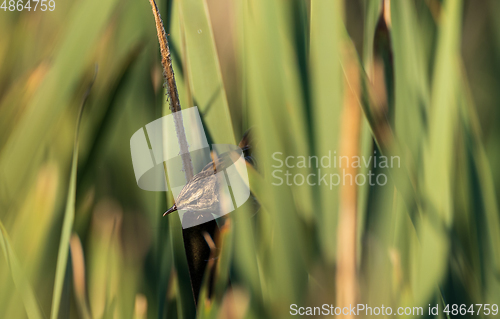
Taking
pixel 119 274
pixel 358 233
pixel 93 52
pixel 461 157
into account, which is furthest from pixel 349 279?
pixel 93 52

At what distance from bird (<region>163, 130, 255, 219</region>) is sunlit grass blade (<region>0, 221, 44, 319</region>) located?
0.80ft

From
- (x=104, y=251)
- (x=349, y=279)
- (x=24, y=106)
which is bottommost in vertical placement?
(x=349, y=279)

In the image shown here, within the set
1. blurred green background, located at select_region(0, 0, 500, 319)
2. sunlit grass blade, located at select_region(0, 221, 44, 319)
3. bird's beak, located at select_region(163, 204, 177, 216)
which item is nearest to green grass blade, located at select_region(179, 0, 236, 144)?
blurred green background, located at select_region(0, 0, 500, 319)

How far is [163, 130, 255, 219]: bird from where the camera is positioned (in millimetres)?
484

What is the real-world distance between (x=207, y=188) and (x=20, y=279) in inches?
12.7

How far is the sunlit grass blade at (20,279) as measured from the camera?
1.62ft

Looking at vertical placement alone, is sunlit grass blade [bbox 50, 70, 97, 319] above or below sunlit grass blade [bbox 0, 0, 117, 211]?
below

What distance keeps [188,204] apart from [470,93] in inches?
17.9

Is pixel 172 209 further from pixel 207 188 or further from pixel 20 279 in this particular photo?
pixel 20 279

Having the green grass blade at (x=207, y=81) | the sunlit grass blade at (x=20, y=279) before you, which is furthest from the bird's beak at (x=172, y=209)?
the sunlit grass blade at (x=20, y=279)

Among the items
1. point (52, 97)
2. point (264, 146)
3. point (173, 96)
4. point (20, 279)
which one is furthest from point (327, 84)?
point (20, 279)

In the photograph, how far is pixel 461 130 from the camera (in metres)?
0.48

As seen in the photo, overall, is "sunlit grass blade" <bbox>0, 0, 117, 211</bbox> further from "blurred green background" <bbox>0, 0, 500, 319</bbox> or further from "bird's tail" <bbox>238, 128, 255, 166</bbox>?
"bird's tail" <bbox>238, 128, 255, 166</bbox>

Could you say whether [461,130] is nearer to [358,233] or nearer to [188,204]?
[358,233]
